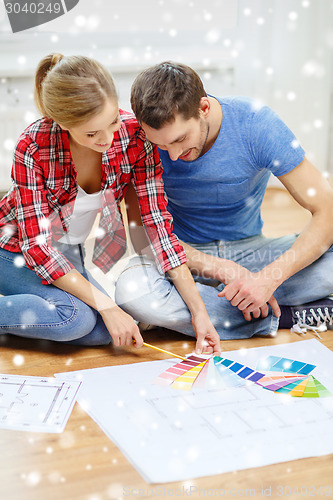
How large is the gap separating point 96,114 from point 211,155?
1.07ft

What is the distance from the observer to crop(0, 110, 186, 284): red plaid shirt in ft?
3.97

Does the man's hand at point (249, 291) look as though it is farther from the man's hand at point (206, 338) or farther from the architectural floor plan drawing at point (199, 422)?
the architectural floor plan drawing at point (199, 422)

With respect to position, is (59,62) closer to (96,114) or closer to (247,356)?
(96,114)

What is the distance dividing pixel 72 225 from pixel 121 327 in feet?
0.82

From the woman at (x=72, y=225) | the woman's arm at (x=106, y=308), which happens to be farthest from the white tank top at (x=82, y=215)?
the woman's arm at (x=106, y=308)

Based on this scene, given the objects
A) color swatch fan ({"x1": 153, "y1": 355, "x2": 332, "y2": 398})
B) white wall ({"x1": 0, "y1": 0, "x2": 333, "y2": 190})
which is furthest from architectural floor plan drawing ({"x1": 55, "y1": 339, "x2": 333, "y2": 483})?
white wall ({"x1": 0, "y1": 0, "x2": 333, "y2": 190})

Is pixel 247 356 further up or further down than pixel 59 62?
further down

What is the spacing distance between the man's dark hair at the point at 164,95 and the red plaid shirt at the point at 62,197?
12 cm

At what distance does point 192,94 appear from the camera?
1183 mm

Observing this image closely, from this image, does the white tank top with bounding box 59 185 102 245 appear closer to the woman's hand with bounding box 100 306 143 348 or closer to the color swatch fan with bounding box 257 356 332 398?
the woman's hand with bounding box 100 306 143 348

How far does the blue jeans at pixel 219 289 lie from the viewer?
4.34 feet

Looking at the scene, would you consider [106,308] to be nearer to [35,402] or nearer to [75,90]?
[35,402]

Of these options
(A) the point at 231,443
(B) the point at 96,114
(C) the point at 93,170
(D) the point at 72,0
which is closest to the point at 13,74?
(D) the point at 72,0

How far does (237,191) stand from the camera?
53.5 inches
